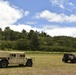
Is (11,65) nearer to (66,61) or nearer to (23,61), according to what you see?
(23,61)

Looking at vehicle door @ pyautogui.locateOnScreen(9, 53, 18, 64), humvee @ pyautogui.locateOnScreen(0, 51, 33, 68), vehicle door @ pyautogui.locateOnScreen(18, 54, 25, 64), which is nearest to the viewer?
humvee @ pyautogui.locateOnScreen(0, 51, 33, 68)

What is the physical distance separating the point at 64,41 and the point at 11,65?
144705mm

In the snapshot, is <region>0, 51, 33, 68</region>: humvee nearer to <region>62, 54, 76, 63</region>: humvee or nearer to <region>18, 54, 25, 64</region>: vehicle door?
<region>18, 54, 25, 64</region>: vehicle door

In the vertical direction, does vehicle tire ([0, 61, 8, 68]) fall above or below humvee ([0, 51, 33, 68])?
below

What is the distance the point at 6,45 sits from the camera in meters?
150

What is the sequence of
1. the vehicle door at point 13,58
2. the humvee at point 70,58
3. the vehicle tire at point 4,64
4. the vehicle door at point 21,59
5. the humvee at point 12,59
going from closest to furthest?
the vehicle tire at point 4,64 < the humvee at point 12,59 < the vehicle door at point 13,58 < the vehicle door at point 21,59 < the humvee at point 70,58

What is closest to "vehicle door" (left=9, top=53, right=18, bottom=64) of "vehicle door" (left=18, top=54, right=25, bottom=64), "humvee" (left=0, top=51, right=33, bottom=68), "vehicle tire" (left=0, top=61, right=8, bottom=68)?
"humvee" (left=0, top=51, right=33, bottom=68)

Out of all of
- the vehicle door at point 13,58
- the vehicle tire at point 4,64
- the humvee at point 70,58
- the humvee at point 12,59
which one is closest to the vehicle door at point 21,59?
the humvee at point 12,59

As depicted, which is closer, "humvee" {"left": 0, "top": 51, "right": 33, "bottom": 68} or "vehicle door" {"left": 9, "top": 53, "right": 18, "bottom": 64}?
"humvee" {"left": 0, "top": 51, "right": 33, "bottom": 68}

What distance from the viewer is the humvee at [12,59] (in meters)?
36.0

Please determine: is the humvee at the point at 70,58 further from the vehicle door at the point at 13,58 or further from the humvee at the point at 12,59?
the vehicle door at the point at 13,58

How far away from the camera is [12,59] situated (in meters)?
36.8

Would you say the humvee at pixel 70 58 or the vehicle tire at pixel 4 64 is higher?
the humvee at pixel 70 58

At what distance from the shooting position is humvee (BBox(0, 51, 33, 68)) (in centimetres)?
3597
